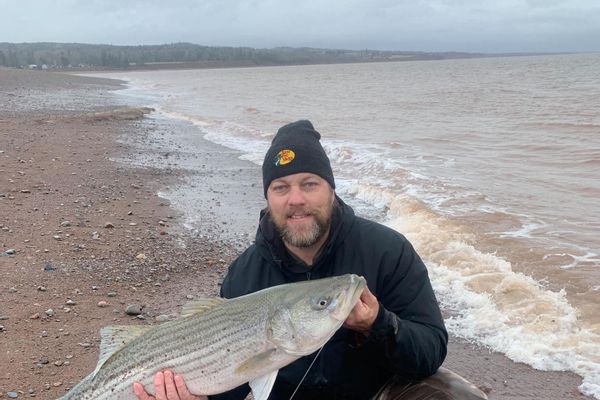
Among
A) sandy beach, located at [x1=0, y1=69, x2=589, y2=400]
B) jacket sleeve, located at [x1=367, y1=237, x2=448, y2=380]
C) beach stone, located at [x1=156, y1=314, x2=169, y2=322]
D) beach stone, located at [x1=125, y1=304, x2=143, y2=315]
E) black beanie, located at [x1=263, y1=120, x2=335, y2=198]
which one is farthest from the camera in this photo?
beach stone, located at [x1=125, y1=304, x2=143, y2=315]

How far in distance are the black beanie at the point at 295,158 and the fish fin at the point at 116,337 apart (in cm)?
144

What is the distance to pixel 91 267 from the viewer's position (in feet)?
28.6

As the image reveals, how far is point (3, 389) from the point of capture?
555 cm

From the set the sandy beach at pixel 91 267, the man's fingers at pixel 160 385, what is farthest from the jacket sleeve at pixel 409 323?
the sandy beach at pixel 91 267

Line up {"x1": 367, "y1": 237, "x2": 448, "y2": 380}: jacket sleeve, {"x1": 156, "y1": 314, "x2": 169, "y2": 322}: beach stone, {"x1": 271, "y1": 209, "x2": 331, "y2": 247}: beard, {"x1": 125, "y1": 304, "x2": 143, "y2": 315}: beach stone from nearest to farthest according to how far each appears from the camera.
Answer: {"x1": 367, "y1": 237, "x2": 448, "y2": 380}: jacket sleeve < {"x1": 271, "y1": 209, "x2": 331, "y2": 247}: beard < {"x1": 156, "y1": 314, "x2": 169, "y2": 322}: beach stone < {"x1": 125, "y1": 304, "x2": 143, "y2": 315}: beach stone

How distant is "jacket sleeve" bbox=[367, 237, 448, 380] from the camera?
3773mm

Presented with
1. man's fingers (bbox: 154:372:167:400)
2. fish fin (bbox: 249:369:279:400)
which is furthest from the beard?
man's fingers (bbox: 154:372:167:400)

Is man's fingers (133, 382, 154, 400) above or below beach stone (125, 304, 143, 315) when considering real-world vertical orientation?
A: above

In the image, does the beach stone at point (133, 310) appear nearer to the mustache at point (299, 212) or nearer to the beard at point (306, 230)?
the beard at point (306, 230)

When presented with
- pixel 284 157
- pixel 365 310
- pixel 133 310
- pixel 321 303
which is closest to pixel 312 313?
pixel 321 303

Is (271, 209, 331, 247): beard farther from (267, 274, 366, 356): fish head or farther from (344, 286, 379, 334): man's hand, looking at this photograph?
(344, 286, 379, 334): man's hand

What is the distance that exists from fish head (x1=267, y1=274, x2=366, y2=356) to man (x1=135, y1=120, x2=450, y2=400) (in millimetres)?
296

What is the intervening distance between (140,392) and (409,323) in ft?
5.93

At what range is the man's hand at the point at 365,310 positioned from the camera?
3.58m
